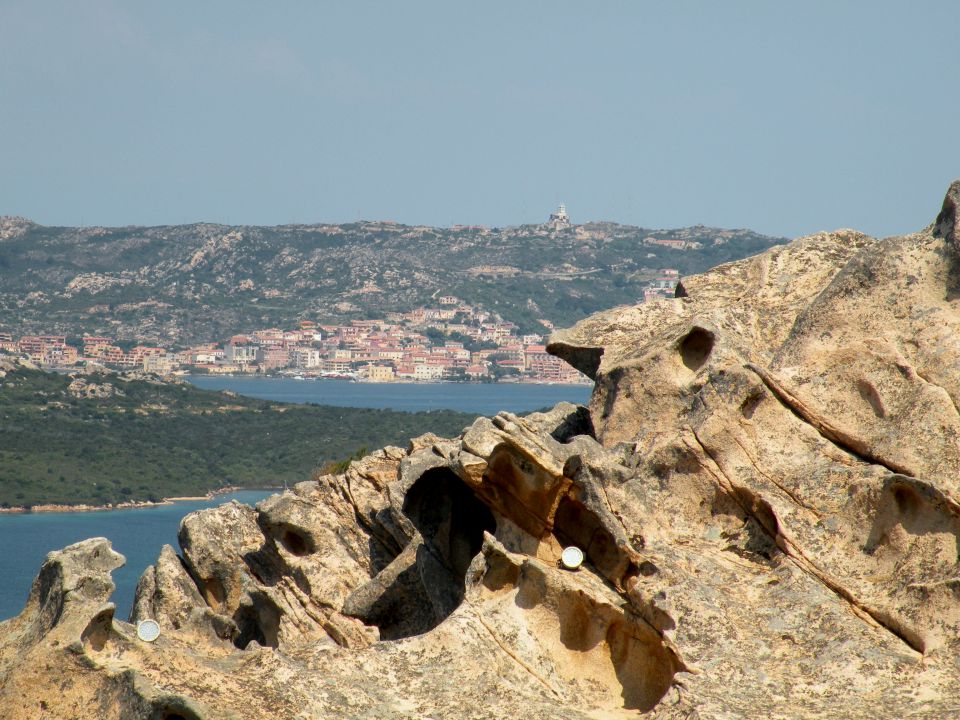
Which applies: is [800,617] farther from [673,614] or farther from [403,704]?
[403,704]

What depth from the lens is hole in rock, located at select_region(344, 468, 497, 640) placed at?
15047 mm

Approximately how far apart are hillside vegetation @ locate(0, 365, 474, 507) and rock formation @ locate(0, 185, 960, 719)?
10517 centimetres

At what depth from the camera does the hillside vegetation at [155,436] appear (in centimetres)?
13175

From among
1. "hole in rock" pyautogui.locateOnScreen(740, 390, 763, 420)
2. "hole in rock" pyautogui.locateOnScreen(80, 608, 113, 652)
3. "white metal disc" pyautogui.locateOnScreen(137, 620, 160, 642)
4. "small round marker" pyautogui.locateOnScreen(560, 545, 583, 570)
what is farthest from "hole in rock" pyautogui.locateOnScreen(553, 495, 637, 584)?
"hole in rock" pyautogui.locateOnScreen(80, 608, 113, 652)

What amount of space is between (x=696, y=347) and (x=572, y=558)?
383cm

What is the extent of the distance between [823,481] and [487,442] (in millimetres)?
3014

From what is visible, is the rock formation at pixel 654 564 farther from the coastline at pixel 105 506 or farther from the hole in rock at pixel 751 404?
the coastline at pixel 105 506

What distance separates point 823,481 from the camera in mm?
13266

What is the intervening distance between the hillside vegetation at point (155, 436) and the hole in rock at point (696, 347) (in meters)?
106

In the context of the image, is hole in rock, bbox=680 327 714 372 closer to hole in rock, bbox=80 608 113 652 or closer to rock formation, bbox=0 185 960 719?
rock formation, bbox=0 185 960 719

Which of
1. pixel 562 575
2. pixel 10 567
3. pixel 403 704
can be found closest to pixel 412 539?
pixel 562 575

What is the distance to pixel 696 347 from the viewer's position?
52.3 ft

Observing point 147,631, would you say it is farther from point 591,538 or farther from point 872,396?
point 872,396

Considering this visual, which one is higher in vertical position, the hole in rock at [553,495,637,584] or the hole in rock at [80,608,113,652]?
the hole in rock at [553,495,637,584]
